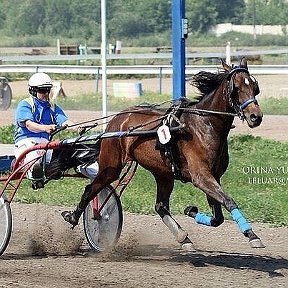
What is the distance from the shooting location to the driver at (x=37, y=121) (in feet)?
28.2

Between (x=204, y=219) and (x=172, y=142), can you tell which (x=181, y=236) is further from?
(x=172, y=142)

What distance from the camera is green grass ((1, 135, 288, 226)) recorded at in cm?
1066

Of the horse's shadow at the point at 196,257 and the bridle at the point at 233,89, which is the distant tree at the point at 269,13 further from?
the bridle at the point at 233,89

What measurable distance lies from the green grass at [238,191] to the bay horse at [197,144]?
2.22 meters

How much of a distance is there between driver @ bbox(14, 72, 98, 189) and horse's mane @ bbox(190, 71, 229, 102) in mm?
Result: 1182

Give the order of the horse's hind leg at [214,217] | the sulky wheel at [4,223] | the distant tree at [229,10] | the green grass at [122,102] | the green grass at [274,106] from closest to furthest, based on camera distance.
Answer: the horse's hind leg at [214,217], the sulky wheel at [4,223], the green grass at [274,106], the green grass at [122,102], the distant tree at [229,10]

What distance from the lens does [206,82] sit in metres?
8.09

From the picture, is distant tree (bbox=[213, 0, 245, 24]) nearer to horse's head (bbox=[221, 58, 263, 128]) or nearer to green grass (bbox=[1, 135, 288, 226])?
green grass (bbox=[1, 135, 288, 226])

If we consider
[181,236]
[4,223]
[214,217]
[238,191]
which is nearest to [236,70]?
[214,217]

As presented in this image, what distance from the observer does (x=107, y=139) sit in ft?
27.9

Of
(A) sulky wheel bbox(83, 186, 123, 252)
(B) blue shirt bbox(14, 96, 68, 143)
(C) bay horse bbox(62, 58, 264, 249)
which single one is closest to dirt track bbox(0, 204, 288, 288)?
(A) sulky wheel bbox(83, 186, 123, 252)

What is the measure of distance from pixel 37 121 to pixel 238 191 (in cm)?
374

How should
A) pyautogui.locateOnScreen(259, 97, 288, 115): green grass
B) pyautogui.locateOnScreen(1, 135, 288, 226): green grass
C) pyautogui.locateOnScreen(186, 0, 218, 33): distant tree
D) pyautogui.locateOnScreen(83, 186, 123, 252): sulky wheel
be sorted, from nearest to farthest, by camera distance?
1. pyautogui.locateOnScreen(83, 186, 123, 252): sulky wheel
2. pyautogui.locateOnScreen(1, 135, 288, 226): green grass
3. pyautogui.locateOnScreen(259, 97, 288, 115): green grass
4. pyautogui.locateOnScreen(186, 0, 218, 33): distant tree

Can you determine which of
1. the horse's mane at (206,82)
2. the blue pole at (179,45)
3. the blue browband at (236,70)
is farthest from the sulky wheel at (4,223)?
the blue pole at (179,45)
